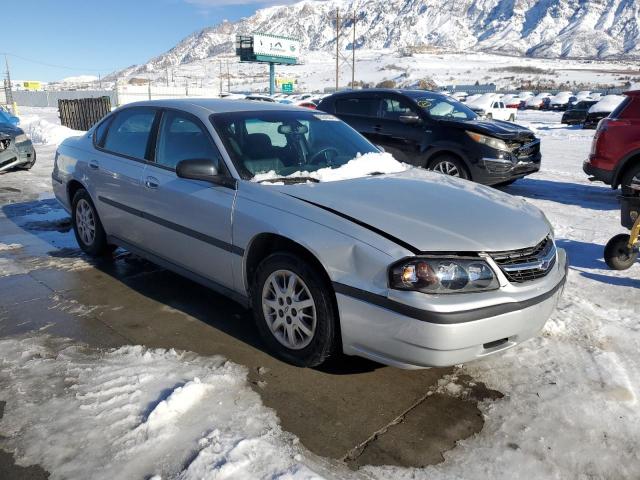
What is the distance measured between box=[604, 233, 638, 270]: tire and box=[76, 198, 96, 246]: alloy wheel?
481cm

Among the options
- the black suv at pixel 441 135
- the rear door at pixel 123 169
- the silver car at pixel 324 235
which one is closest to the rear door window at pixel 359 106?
the black suv at pixel 441 135

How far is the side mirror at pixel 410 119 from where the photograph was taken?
8.41 m

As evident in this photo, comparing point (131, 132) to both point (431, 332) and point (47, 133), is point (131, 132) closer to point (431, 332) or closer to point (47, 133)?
point (431, 332)

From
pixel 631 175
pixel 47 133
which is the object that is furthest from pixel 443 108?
pixel 47 133

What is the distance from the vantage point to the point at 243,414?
9.21 ft

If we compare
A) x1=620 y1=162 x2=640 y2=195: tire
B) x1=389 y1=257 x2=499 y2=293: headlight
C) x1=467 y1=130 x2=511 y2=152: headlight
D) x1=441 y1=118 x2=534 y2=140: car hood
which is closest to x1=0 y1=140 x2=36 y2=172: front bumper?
x1=441 y1=118 x2=534 y2=140: car hood

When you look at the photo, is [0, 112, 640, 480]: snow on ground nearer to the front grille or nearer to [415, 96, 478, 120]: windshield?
the front grille

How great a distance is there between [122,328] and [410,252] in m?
2.22

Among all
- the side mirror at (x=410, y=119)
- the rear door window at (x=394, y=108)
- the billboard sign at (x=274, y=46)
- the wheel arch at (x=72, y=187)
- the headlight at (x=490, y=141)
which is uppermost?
the billboard sign at (x=274, y=46)

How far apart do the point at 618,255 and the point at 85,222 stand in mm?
5050

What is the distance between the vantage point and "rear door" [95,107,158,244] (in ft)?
14.6

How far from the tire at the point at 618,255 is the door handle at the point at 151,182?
403 cm

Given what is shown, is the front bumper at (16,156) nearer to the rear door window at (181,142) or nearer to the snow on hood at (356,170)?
the rear door window at (181,142)

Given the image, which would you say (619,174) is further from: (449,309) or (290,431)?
(290,431)
